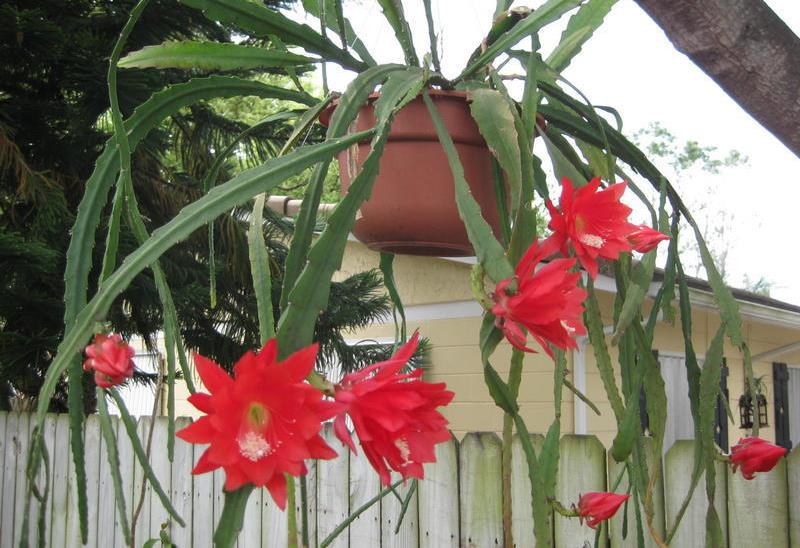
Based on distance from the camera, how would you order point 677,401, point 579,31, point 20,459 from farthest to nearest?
point 677,401 < point 20,459 < point 579,31

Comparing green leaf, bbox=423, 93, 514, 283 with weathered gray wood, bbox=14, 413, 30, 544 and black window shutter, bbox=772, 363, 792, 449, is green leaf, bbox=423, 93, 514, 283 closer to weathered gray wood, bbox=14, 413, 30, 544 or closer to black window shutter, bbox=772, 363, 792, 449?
weathered gray wood, bbox=14, 413, 30, 544

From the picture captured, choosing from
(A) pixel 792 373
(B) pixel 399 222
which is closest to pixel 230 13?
(B) pixel 399 222

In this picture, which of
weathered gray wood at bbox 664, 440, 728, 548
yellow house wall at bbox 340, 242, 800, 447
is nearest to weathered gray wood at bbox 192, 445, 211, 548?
weathered gray wood at bbox 664, 440, 728, 548

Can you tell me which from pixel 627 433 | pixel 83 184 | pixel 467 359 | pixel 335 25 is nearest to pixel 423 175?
pixel 335 25

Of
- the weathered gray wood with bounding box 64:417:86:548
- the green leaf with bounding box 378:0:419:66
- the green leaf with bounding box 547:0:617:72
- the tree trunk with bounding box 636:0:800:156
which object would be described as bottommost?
the weathered gray wood with bounding box 64:417:86:548

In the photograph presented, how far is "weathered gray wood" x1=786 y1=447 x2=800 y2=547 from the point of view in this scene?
1.96 metres

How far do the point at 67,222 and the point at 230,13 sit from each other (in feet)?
9.66

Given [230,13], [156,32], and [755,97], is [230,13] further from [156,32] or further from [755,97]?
[156,32]

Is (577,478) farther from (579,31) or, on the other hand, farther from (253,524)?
(579,31)

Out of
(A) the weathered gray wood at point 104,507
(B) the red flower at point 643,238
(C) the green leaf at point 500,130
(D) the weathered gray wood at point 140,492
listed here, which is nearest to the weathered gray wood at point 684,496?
(B) the red flower at point 643,238

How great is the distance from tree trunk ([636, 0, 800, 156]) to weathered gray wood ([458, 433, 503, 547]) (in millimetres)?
1118

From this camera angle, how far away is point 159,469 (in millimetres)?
3109

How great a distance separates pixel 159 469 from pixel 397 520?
3.62 feet

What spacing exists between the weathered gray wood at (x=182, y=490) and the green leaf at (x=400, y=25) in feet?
6.72
